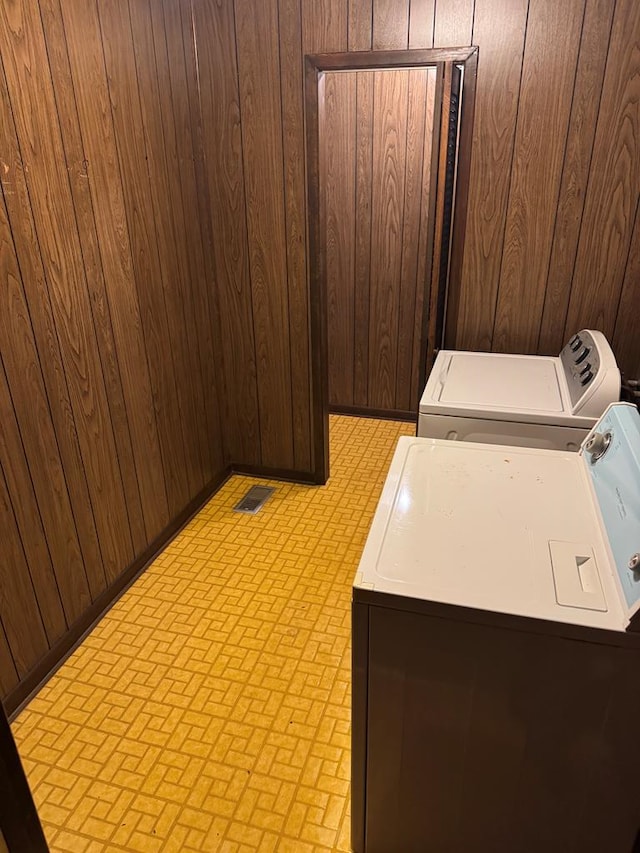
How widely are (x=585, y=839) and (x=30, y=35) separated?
8.27ft

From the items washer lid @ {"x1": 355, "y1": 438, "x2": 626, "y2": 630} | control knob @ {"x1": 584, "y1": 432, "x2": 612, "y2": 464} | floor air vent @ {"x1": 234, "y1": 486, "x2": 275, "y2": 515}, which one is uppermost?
control knob @ {"x1": 584, "y1": 432, "x2": 612, "y2": 464}

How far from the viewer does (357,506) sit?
119 inches

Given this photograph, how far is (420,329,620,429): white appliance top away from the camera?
193 centimetres

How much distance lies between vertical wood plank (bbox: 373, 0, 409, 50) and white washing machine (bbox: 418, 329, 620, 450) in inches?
52.4

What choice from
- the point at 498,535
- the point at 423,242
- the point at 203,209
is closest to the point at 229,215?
the point at 203,209

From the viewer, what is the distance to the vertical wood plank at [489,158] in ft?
7.13

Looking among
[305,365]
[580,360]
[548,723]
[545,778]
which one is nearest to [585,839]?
[545,778]

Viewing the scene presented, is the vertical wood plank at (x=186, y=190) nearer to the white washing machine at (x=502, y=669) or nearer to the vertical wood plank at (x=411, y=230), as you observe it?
the vertical wood plank at (x=411, y=230)

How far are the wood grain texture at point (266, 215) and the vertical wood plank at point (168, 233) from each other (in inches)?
14.0

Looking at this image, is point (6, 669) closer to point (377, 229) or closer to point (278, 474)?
point (278, 474)

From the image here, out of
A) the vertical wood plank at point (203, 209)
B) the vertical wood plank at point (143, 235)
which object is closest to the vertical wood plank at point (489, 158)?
the vertical wood plank at point (203, 209)

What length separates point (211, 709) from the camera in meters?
1.91

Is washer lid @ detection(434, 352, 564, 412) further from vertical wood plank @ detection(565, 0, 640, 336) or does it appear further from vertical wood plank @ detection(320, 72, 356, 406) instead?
vertical wood plank @ detection(320, 72, 356, 406)

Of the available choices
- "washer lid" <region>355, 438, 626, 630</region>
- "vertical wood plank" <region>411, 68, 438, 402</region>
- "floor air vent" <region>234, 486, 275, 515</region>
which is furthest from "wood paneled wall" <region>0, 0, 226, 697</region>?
"vertical wood plank" <region>411, 68, 438, 402</region>
